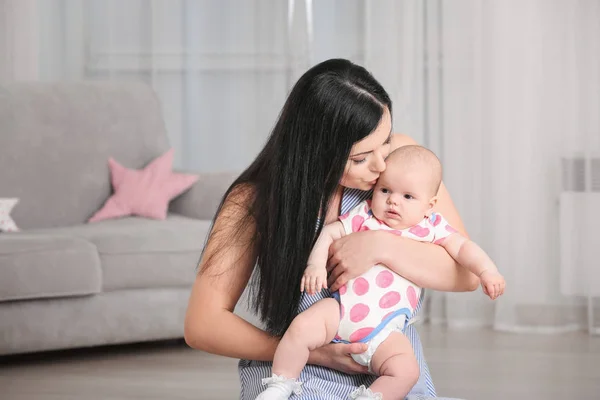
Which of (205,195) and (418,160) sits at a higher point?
(418,160)

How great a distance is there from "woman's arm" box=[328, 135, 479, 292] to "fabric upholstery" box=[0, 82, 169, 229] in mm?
2386

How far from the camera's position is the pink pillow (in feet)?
12.1

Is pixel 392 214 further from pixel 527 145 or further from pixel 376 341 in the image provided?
pixel 527 145

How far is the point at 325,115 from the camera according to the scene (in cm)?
145

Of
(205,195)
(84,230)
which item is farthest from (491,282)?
(205,195)

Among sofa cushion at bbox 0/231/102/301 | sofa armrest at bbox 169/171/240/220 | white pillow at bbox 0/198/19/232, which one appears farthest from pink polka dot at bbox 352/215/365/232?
white pillow at bbox 0/198/19/232

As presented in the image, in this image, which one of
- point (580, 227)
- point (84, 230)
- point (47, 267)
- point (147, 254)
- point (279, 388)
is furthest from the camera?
point (580, 227)

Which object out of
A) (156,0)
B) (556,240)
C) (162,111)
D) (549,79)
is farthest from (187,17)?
(556,240)

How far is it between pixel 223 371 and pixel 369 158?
1.79 m

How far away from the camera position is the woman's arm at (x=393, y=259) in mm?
1493

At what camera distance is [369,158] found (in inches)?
59.6

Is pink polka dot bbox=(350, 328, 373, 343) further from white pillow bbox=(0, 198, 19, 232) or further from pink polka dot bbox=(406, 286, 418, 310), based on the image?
white pillow bbox=(0, 198, 19, 232)

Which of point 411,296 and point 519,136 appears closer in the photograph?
point 411,296

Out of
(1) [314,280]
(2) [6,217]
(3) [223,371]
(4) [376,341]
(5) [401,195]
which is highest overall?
(5) [401,195]
